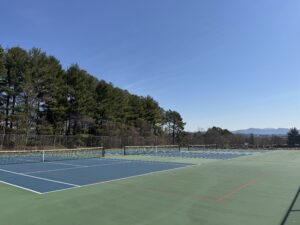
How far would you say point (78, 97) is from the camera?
1455 inches

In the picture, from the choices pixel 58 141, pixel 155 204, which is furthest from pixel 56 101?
pixel 155 204

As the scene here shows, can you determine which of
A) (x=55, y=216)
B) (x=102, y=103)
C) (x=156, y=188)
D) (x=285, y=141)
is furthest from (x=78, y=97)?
(x=285, y=141)

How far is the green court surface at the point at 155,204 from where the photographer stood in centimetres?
580

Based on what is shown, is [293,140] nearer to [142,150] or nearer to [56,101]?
[142,150]

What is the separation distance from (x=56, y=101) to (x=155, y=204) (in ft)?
98.4

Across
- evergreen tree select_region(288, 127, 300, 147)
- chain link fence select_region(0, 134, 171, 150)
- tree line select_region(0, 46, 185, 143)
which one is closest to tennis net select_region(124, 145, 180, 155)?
chain link fence select_region(0, 134, 171, 150)

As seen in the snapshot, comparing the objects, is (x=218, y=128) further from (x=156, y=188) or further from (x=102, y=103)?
(x=156, y=188)

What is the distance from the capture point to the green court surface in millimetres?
5801

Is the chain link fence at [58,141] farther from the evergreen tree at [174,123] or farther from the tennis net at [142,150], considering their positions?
the evergreen tree at [174,123]

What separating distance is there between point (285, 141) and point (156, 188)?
1896 inches

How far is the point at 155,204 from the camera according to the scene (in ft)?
23.4

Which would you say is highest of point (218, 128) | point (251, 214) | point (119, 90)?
point (119, 90)

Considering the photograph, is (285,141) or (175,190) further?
(285,141)

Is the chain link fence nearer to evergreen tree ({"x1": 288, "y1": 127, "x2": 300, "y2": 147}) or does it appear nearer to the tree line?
the tree line
